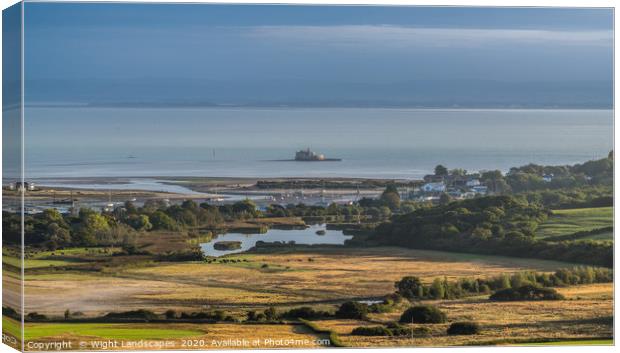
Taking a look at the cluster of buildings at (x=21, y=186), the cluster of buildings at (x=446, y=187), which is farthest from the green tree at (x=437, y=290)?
the cluster of buildings at (x=21, y=186)

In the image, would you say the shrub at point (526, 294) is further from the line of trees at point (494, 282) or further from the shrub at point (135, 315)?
the shrub at point (135, 315)

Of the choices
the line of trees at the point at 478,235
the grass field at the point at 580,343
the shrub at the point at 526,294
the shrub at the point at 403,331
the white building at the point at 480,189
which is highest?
the white building at the point at 480,189

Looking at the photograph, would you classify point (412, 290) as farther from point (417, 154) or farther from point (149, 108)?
point (149, 108)

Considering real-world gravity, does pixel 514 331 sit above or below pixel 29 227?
below

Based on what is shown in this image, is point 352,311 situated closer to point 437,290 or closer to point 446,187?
point 437,290

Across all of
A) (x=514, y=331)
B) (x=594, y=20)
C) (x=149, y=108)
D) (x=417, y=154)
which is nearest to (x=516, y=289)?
(x=514, y=331)

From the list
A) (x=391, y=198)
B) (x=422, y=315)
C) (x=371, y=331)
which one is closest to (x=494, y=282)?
(x=422, y=315)
